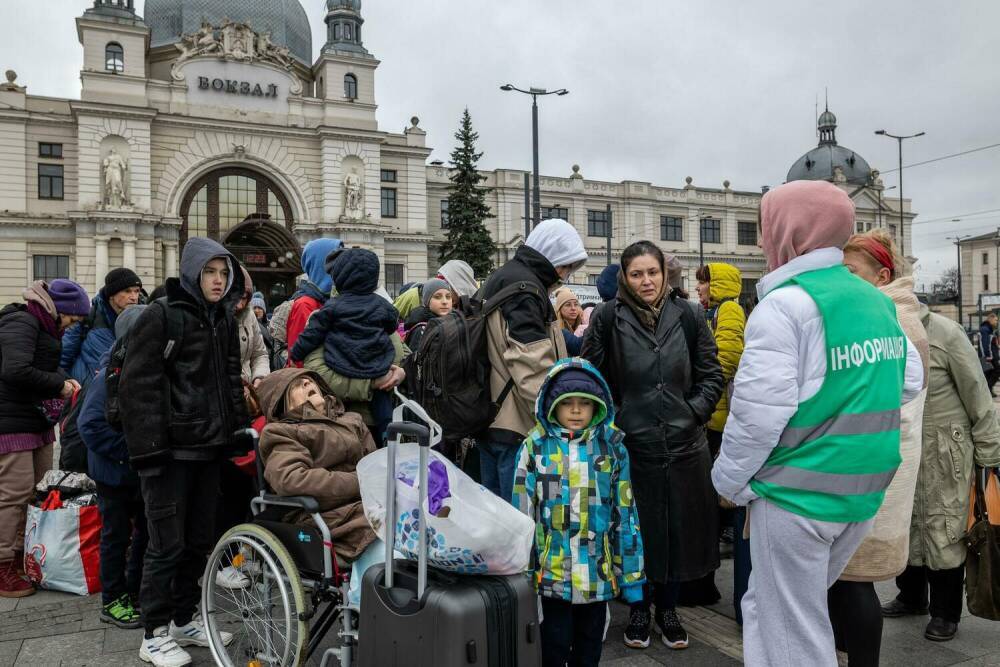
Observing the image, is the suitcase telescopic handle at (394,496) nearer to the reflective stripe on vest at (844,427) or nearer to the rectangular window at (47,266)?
the reflective stripe on vest at (844,427)

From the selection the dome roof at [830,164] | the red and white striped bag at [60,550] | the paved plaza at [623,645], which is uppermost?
the dome roof at [830,164]

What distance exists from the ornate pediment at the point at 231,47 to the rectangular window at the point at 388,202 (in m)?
8.54

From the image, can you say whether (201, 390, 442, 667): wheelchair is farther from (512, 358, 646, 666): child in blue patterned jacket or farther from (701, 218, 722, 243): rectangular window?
(701, 218, 722, 243): rectangular window

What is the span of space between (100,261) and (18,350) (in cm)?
3362

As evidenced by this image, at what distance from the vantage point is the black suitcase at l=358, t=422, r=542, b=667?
102 inches

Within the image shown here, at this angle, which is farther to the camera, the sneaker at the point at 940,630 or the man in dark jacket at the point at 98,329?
the man in dark jacket at the point at 98,329

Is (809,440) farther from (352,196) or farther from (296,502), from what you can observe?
(352,196)

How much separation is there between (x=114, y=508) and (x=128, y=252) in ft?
113

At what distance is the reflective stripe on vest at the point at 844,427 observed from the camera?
2.68 meters

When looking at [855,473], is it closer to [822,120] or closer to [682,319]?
[682,319]

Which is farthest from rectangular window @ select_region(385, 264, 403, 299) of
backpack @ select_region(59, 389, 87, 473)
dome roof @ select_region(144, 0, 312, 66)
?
backpack @ select_region(59, 389, 87, 473)

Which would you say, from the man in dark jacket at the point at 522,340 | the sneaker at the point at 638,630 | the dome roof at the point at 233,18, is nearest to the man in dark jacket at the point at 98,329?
the man in dark jacket at the point at 522,340

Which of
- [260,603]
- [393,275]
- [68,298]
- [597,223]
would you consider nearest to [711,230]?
[597,223]

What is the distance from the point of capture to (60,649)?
4203 millimetres
